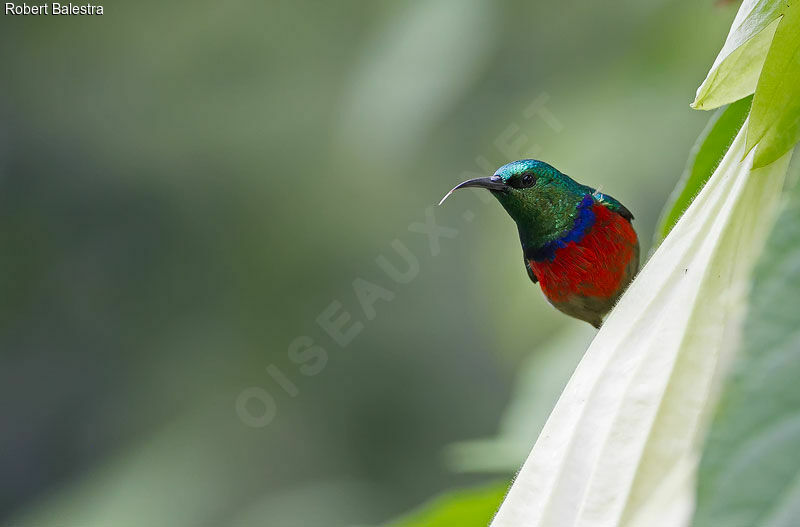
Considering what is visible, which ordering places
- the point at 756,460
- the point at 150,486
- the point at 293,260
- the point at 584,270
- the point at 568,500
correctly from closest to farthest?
the point at 756,460, the point at 568,500, the point at 584,270, the point at 150,486, the point at 293,260

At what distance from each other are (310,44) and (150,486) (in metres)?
1.20

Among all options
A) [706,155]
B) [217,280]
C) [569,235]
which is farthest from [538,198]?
[217,280]

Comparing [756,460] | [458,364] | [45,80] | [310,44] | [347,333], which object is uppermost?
[45,80]

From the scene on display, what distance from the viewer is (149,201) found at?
9.29 feet

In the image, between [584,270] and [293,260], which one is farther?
[293,260]

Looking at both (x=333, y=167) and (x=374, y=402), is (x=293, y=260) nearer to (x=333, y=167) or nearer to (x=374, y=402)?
(x=333, y=167)

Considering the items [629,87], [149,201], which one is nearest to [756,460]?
[629,87]

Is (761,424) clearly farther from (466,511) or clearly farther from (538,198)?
(538,198)

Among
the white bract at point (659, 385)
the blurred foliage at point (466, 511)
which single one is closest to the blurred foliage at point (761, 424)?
the white bract at point (659, 385)

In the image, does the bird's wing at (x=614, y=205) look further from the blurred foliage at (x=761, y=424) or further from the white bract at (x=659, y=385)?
the blurred foliage at (x=761, y=424)

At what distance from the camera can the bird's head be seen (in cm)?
49

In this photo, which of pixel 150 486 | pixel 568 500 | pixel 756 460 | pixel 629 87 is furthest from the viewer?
pixel 150 486

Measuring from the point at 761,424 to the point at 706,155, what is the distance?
0.22 meters

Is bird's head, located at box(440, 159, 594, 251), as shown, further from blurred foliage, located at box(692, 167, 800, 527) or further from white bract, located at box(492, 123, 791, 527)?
blurred foliage, located at box(692, 167, 800, 527)
